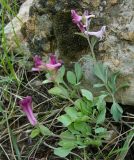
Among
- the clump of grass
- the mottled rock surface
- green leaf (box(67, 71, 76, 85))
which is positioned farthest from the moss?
the clump of grass

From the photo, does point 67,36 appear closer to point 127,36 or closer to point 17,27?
point 127,36

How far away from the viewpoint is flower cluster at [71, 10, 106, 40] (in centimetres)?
150

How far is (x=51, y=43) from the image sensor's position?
185 cm

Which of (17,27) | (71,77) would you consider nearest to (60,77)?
(71,77)

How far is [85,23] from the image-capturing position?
59.7 inches

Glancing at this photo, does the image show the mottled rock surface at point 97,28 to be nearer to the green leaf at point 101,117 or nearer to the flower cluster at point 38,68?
the green leaf at point 101,117

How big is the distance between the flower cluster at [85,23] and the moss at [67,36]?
6 centimetres

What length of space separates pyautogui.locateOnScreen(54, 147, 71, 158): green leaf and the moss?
0.41m

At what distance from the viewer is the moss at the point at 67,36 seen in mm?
1696

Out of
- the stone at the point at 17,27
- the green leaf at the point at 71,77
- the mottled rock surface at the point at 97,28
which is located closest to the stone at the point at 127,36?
the mottled rock surface at the point at 97,28

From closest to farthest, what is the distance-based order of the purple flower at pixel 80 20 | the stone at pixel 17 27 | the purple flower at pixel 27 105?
the purple flower at pixel 27 105
the purple flower at pixel 80 20
the stone at pixel 17 27

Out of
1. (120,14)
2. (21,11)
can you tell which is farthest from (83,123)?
(21,11)

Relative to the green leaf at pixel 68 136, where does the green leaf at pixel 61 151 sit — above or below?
below

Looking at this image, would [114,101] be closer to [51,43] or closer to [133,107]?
[133,107]
